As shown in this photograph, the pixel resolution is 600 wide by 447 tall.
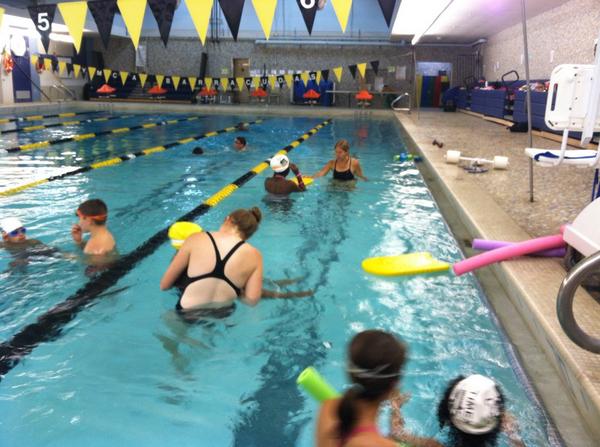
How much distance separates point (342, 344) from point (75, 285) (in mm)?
2101

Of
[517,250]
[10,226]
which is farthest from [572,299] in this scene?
[10,226]

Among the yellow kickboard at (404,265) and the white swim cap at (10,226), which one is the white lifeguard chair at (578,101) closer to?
the yellow kickboard at (404,265)

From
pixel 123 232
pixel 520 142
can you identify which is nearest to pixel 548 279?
pixel 123 232

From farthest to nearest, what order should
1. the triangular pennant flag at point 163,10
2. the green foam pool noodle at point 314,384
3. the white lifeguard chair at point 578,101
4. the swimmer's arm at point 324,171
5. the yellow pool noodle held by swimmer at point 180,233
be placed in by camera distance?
1. the triangular pennant flag at point 163,10
2. the swimmer's arm at point 324,171
3. the yellow pool noodle held by swimmer at point 180,233
4. the white lifeguard chair at point 578,101
5. the green foam pool noodle at point 314,384

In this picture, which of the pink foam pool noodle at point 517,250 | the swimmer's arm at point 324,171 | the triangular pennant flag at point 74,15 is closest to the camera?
the pink foam pool noodle at point 517,250

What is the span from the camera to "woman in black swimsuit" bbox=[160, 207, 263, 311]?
3088 mm

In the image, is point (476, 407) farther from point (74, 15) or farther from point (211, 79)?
point (211, 79)

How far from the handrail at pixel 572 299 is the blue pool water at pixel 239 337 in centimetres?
47

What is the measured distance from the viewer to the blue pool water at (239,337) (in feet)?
8.29

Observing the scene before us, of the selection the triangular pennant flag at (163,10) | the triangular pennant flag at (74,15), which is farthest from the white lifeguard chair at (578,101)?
the triangular pennant flag at (74,15)

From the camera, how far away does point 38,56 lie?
22.1 meters

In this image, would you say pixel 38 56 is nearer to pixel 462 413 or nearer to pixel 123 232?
pixel 123 232

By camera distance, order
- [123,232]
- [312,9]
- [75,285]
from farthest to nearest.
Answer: [312,9]
[123,232]
[75,285]

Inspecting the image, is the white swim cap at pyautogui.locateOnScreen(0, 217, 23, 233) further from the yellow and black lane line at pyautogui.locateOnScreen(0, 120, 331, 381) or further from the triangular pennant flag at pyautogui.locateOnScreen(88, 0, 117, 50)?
the triangular pennant flag at pyautogui.locateOnScreen(88, 0, 117, 50)
